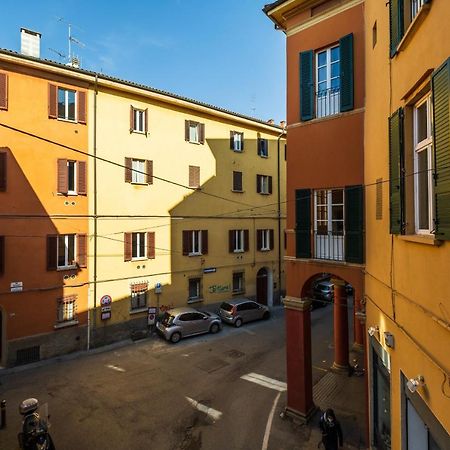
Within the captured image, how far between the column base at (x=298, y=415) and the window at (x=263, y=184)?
16804 mm

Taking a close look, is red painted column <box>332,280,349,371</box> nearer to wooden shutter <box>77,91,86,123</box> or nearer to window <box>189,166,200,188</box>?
window <box>189,166,200,188</box>

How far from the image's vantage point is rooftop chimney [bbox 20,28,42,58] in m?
16.1

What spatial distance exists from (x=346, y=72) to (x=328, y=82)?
0.73 m

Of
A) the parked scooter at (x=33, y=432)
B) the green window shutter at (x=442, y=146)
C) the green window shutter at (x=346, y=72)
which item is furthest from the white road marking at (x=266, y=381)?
the green window shutter at (x=442, y=146)

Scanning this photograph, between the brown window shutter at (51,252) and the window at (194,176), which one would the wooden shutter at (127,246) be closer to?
the brown window shutter at (51,252)

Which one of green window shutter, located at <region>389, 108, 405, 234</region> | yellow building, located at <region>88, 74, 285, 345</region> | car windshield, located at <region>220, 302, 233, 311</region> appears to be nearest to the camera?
green window shutter, located at <region>389, 108, 405, 234</region>

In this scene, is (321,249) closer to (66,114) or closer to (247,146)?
(66,114)

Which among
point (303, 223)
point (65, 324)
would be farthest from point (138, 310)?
point (303, 223)

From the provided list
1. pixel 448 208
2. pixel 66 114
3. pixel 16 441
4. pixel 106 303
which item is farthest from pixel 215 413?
pixel 66 114

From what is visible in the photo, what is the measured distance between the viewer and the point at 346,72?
9516mm

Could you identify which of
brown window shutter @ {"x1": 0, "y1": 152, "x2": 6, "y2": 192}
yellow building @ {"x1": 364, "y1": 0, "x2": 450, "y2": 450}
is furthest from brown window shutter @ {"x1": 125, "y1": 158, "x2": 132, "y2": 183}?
yellow building @ {"x1": 364, "y1": 0, "x2": 450, "y2": 450}

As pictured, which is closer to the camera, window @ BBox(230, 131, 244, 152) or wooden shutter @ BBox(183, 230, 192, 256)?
wooden shutter @ BBox(183, 230, 192, 256)

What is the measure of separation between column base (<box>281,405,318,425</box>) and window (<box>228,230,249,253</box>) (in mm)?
13390

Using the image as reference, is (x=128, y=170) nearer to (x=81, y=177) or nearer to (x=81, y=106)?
(x=81, y=177)
